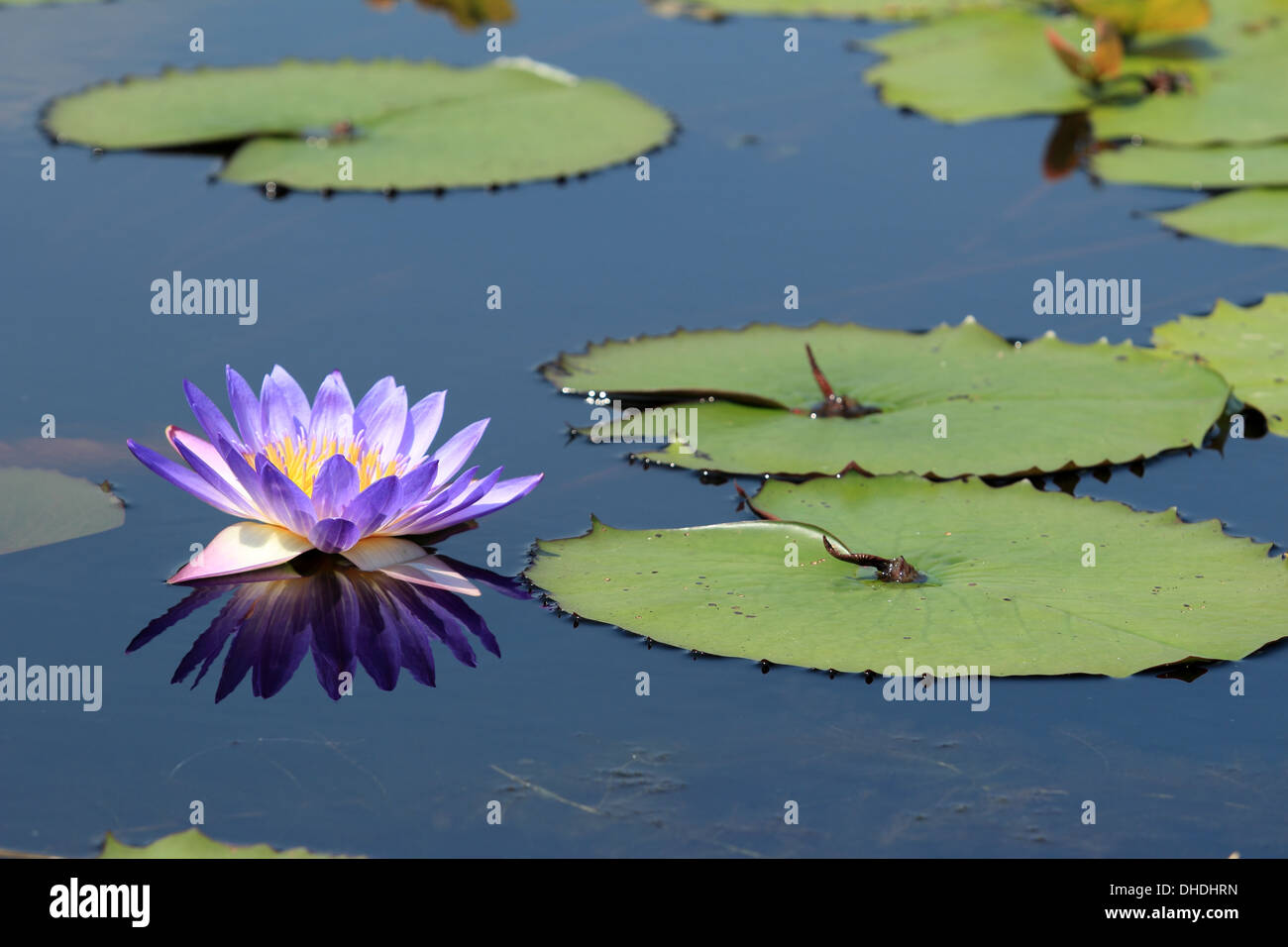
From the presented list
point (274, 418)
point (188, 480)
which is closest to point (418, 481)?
point (274, 418)

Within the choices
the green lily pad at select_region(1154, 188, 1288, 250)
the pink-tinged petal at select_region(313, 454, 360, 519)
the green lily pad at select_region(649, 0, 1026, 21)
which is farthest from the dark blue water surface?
the green lily pad at select_region(649, 0, 1026, 21)

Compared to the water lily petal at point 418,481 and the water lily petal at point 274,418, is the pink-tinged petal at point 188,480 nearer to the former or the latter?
the water lily petal at point 274,418

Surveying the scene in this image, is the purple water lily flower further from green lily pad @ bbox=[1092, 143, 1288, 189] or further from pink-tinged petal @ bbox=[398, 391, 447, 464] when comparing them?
green lily pad @ bbox=[1092, 143, 1288, 189]

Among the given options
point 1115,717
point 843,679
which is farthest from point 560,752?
point 1115,717

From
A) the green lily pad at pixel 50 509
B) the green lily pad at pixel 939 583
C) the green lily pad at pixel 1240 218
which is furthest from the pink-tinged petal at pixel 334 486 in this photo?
the green lily pad at pixel 1240 218

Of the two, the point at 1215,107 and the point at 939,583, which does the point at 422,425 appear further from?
the point at 1215,107
